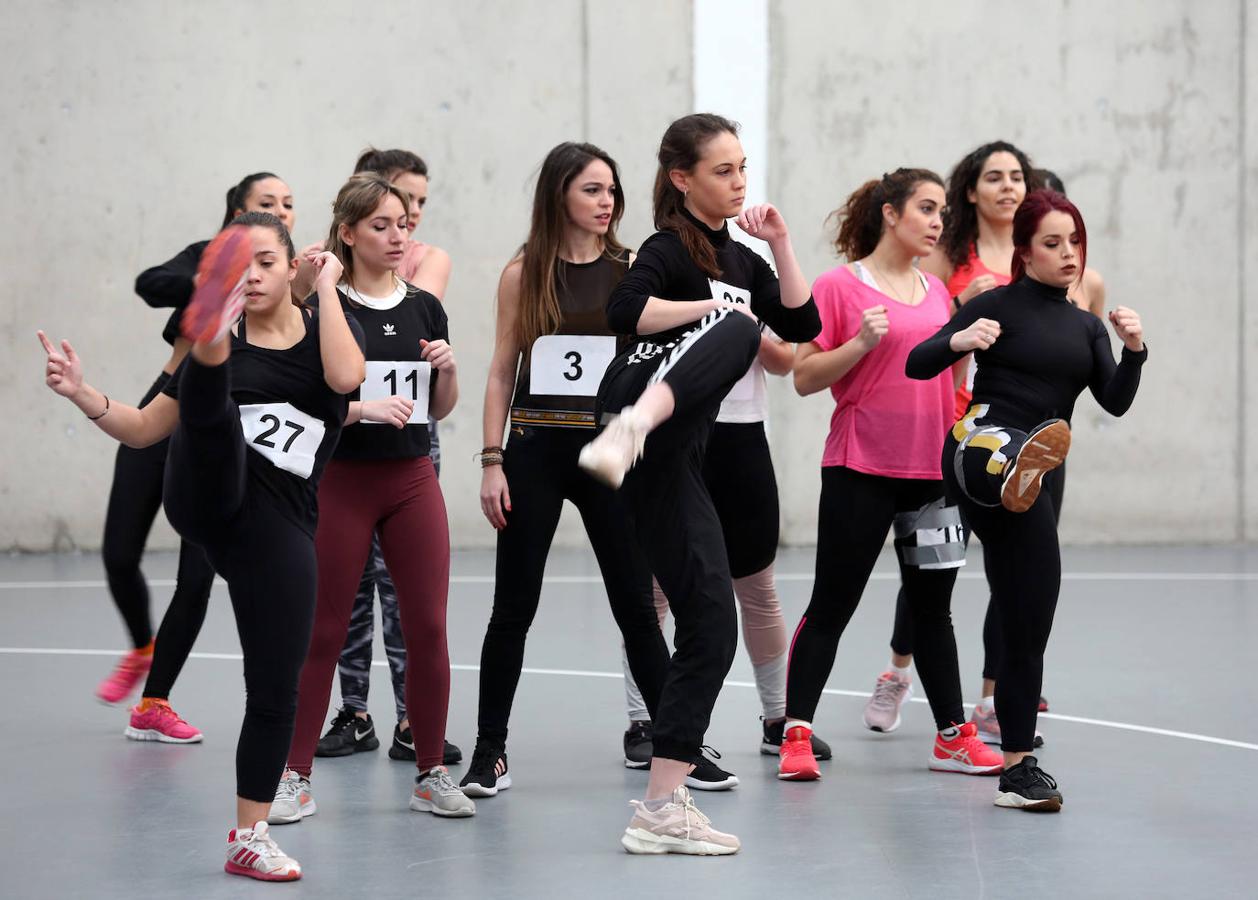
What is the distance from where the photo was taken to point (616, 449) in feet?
9.70

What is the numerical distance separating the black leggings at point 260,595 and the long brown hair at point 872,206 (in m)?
1.95

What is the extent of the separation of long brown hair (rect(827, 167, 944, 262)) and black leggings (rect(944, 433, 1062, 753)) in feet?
2.72

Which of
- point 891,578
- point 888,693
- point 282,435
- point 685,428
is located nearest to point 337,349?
point 282,435

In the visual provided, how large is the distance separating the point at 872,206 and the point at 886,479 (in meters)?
0.81

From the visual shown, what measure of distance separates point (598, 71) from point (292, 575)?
6.14 meters

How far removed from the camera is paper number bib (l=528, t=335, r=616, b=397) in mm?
3865

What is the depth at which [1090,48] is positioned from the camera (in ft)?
29.1

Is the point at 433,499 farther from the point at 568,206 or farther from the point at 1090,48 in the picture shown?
the point at 1090,48

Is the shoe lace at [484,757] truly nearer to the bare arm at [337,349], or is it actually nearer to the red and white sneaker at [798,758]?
the red and white sneaker at [798,758]

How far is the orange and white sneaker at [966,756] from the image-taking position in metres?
4.00

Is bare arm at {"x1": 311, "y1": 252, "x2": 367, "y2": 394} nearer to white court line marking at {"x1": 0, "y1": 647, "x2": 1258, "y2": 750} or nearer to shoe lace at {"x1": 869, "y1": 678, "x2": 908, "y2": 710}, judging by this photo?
shoe lace at {"x1": 869, "y1": 678, "x2": 908, "y2": 710}

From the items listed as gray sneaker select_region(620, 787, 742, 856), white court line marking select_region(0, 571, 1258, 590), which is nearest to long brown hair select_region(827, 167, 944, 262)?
gray sneaker select_region(620, 787, 742, 856)

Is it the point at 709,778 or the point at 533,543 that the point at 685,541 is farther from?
the point at 709,778

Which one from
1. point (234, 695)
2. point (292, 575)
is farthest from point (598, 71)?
point (292, 575)
